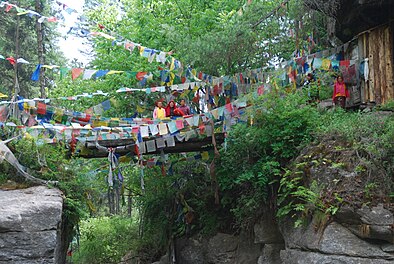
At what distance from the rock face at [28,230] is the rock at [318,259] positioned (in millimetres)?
4455

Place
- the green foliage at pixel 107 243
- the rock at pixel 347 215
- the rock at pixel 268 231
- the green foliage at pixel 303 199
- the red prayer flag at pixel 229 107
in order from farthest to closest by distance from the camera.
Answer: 1. the green foliage at pixel 107 243
2. the red prayer flag at pixel 229 107
3. the rock at pixel 268 231
4. the green foliage at pixel 303 199
5. the rock at pixel 347 215

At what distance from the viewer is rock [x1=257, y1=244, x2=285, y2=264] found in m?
10.6

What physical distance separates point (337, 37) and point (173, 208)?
7630 mm

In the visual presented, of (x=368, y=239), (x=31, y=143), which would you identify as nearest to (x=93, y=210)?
(x=31, y=143)

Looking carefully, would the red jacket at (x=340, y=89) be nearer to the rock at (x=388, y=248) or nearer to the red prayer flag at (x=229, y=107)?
the red prayer flag at (x=229, y=107)

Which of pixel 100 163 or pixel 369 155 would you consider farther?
pixel 100 163

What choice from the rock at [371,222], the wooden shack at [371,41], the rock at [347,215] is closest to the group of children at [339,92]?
the wooden shack at [371,41]

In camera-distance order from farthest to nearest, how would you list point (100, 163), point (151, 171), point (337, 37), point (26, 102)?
point (100, 163), point (151, 171), point (337, 37), point (26, 102)

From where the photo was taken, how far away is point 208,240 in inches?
554

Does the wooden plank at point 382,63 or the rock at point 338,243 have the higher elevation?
the wooden plank at point 382,63

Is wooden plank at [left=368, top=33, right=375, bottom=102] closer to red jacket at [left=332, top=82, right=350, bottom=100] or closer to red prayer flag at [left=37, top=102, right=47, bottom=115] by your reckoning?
red jacket at [left=332, top=82, right=350, bottom=100]

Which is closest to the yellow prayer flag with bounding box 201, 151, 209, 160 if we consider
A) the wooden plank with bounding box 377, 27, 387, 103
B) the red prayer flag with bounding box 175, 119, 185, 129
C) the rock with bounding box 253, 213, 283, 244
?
the red prayer flag with bounding box 175, 119, 185, 129

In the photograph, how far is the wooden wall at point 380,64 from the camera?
1181cm

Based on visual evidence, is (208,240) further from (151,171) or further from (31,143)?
(31,143)
